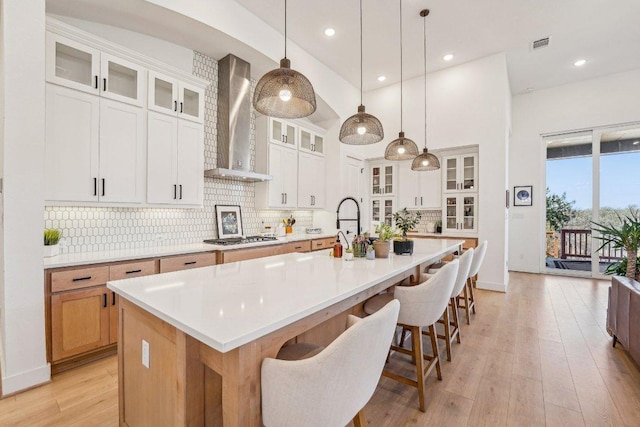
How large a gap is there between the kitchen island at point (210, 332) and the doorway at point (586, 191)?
21.7 feet

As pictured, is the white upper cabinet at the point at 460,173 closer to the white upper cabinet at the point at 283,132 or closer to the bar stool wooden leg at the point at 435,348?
the white upper cabinet at the point at 283,132

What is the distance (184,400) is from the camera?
1.14 m

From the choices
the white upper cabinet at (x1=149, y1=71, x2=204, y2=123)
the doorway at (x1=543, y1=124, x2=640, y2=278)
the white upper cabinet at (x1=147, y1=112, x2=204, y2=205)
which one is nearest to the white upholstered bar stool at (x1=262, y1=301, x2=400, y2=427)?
the white upper cabinet at (x1=147, y1=112, x2=204, y2=205)

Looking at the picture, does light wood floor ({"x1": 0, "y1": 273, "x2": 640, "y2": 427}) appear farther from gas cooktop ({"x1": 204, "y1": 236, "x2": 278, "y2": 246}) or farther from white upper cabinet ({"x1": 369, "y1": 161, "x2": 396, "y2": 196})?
white upper cabinet ({"x1": 369, "y1": 161, "x2": 396, "y2": 196})

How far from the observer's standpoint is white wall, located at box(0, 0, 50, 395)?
205cm

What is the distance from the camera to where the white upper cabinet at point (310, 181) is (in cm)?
507

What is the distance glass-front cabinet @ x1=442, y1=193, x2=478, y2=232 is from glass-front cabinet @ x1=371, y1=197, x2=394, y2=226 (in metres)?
1.09

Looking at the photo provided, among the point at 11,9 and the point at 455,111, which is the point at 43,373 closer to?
the point at 11,9

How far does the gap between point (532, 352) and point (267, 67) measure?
4.68 metres

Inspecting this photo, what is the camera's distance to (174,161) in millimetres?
3279

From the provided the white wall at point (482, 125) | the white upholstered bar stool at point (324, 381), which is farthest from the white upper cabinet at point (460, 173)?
the white upholstered bar stool at point (324, 381)

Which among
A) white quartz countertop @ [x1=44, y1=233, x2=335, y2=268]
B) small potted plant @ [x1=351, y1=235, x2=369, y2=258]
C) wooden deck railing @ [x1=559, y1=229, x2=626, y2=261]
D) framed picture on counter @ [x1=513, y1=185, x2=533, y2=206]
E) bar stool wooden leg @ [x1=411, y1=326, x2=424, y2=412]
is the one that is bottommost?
bar stool wooden leg @ [x1=411, y1=326, x2=424, y2=412]

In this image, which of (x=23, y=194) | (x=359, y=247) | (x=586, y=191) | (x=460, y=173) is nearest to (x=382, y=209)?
(x=460, y=173)

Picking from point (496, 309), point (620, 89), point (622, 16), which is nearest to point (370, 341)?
point (496, 309)
